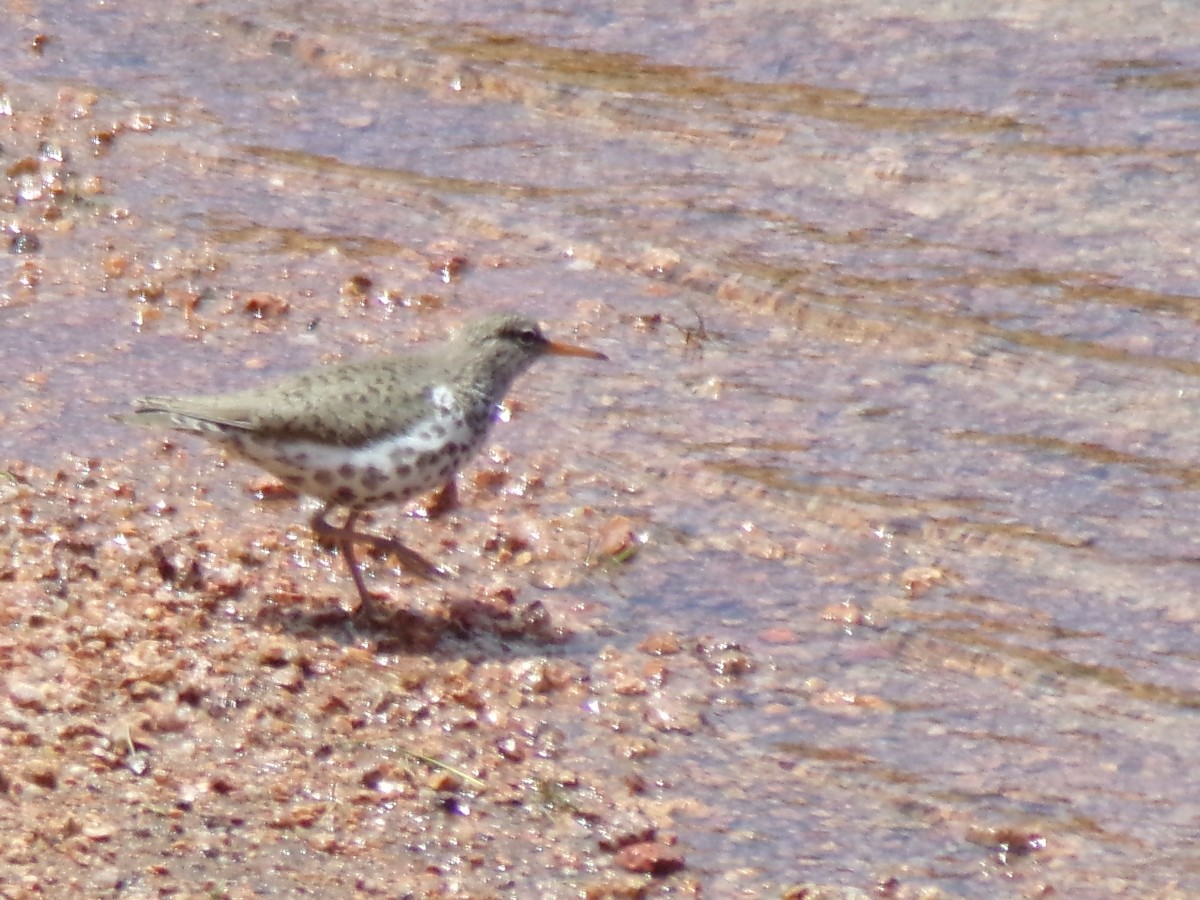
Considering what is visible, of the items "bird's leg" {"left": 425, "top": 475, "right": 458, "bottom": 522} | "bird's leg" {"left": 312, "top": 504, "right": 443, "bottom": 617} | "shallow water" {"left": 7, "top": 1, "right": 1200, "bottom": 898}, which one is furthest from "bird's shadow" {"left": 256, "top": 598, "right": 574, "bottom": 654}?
"bird's leg" {"left": 425, "top": 475, "right": 458, "bottom": 522}

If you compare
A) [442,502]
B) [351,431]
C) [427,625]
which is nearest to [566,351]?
[442,502]

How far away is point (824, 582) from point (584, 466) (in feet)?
3.92

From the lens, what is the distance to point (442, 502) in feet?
24.3

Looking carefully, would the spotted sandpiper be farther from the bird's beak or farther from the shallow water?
the bird's beak

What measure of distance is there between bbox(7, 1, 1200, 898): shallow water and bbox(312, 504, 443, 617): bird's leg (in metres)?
0.65

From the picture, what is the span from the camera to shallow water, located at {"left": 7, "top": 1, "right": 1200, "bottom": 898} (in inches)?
242

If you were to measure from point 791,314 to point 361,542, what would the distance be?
9.63 feet

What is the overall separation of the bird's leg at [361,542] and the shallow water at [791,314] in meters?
0.65

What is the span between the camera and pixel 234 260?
9.16m

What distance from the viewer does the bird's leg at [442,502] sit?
738cm

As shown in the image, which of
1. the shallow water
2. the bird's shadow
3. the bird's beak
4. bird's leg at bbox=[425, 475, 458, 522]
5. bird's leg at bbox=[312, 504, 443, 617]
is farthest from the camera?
the bird's beak

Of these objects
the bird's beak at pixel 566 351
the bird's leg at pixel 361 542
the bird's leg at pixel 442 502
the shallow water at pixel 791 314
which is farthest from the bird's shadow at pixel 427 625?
the bird's beak at pixel 566 351

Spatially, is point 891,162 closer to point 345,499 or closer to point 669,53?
point 669,53

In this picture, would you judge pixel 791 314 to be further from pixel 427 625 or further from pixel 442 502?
pixel 427 625
